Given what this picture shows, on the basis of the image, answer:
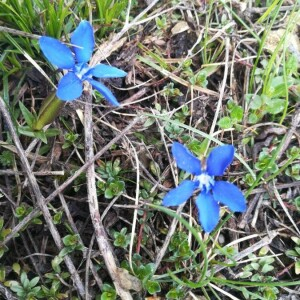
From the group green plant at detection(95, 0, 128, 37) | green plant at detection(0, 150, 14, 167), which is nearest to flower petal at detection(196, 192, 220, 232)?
green plant at detection(0, 150, 14, 167)

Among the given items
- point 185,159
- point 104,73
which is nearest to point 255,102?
point 185,159

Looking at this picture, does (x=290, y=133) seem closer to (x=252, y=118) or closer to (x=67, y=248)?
(x=252, y=118)

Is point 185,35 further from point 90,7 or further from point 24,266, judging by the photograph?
point 24,266

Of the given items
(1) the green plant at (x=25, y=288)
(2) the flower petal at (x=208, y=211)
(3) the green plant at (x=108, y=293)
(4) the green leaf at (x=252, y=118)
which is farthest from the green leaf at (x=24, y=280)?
(4) the green leaf at (x=252, y=118)

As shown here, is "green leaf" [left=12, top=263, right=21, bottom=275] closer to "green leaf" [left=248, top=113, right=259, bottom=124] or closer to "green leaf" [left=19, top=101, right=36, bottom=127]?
"green leaf" [left=19, top=101, right=36, bottom=127]

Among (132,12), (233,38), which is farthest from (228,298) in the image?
(132,12)

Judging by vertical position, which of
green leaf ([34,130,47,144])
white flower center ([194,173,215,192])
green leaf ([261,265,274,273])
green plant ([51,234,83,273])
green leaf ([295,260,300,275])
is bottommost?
green leaf ([295,260,300,275])

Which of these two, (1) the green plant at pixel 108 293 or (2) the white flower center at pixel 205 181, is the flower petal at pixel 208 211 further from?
(1) the green plant at pixel 108 293
